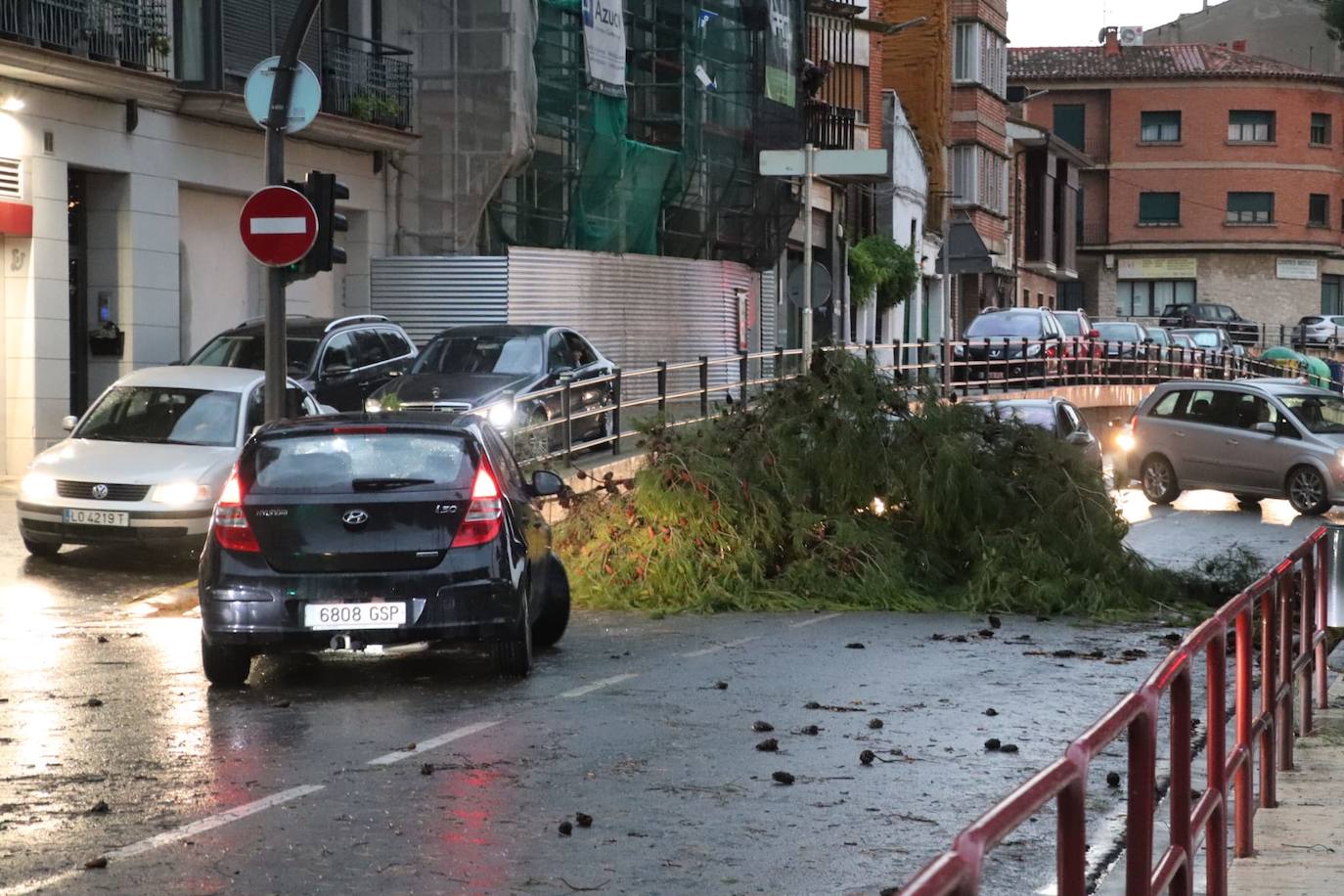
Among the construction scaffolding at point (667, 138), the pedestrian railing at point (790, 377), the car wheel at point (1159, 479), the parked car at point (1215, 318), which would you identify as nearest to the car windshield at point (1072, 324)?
the pedestrian railing at point (790, 377)

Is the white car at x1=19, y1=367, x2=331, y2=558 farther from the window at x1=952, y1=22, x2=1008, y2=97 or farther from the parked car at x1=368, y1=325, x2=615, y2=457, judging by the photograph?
the window at x1=952, y1=22, x2=1008, y2=97

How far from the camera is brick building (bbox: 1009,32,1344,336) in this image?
87.6m

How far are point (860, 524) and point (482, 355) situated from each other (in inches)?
354

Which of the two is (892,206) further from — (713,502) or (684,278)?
(713,502)

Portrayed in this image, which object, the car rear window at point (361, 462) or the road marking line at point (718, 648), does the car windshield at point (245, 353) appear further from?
the car rear window at point (361, 462)

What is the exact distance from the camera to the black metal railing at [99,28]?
22594 mm

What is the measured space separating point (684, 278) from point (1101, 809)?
3269 cm

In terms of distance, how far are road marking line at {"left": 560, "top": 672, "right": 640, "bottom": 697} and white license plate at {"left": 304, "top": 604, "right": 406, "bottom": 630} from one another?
94 cm

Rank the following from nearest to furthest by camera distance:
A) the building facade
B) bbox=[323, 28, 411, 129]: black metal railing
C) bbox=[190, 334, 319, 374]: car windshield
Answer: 1. bbox=[190, 334, 319, 374]: car windshield
2. the building facade
3. bbox=[323, 28, 411, 129]: black metal railing

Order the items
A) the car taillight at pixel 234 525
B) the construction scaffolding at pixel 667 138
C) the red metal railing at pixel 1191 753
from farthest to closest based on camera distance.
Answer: the construction scaffolding at pixel 667 138 < the car taillight at pixel 234 525 < the red metal railing at pixel 1191 753

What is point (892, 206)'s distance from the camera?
59719 millimetres

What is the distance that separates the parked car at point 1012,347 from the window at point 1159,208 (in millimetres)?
42357

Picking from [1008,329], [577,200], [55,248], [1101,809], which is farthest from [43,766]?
[1008,329]

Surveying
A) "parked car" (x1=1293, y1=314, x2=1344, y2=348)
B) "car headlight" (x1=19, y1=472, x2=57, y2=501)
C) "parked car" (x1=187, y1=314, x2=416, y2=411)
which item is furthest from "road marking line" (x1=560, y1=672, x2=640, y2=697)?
"parked car" (x1=1293, y1=314, x2=1344, y2=348)
